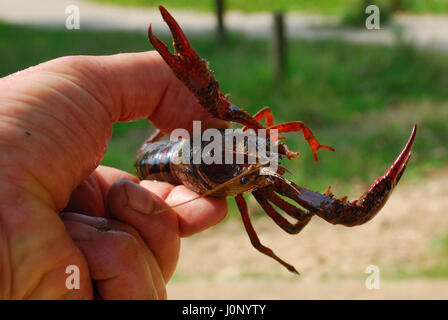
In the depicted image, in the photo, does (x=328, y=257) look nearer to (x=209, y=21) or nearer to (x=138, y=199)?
(x=138, y=199)

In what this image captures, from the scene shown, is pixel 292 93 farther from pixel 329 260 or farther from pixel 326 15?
pixel 326 15

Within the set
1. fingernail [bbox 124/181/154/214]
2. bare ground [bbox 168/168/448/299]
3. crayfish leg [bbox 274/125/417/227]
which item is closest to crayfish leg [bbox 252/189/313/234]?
crayfish leg [bbox 274/125/417/227]

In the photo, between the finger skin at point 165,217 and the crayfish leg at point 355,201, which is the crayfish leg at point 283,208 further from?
the crayfish leg at point 355,201

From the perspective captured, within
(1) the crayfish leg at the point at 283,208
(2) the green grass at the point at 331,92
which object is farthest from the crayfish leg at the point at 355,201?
(2) the green grass at the point at 331,92

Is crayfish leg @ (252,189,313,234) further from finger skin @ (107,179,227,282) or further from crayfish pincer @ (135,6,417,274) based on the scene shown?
finger skin @ (107,179,227,282)
